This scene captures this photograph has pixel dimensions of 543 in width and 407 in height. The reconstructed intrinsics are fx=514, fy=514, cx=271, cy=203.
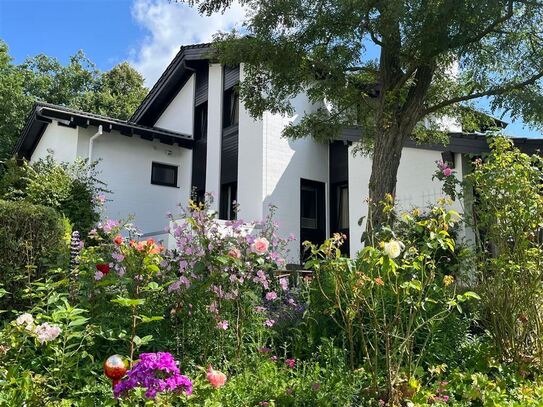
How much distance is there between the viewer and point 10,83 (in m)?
24.3

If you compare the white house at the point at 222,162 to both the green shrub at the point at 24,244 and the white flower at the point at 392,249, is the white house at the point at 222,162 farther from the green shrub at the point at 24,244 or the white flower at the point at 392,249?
the white flower at the point at 392,249

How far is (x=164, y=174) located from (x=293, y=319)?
11.2m

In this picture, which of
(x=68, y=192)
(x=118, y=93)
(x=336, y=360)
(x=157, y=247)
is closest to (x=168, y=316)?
(x=157, y=247)

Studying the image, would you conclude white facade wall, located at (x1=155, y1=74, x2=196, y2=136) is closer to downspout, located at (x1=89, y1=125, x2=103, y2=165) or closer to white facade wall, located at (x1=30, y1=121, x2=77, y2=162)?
downspout, located at (x1=89, y1=125, x2=103, y2=165)

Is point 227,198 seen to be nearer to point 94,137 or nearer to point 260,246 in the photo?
point 94,137

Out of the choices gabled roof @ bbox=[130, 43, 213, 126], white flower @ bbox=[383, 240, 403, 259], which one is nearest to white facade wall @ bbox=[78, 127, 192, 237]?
gabled roof @ bbox=[130, 43, 213, 126]

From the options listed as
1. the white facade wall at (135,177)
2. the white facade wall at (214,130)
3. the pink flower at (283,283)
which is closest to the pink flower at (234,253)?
the pink flower at (283,283)

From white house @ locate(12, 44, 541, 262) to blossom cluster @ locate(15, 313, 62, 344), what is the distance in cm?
886

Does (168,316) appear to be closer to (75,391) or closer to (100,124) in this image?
(75,391)

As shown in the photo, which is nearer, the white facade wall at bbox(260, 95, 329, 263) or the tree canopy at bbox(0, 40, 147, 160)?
the white facade wall at bbox(260, 95, 329, 263)

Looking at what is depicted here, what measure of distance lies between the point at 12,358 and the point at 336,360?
2213 mm

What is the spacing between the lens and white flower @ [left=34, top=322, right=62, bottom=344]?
9.57ft

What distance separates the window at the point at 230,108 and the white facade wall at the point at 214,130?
0.49 feet

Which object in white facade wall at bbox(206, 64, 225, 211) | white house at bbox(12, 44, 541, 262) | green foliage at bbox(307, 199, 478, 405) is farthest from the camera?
white facade wall at bbox(206, 64, 225, 211)
